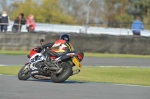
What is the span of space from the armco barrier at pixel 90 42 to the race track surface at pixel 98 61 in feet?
7.24

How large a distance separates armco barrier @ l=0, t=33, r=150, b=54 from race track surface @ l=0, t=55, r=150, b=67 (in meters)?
2.21

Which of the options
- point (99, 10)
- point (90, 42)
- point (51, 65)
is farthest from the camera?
point (99, 10)

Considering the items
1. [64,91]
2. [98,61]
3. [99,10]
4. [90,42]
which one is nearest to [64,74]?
[64,91]

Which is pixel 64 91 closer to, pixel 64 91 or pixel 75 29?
pixel 64 91

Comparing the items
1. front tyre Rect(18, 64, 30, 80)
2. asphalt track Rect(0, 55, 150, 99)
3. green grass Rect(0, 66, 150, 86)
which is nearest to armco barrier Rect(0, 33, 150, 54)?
green grass Rect(0, 66, 150, 86)

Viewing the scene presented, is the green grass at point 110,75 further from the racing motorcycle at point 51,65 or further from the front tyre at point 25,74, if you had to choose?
the front tyre at point 25,74

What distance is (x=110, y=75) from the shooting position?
17.2 metres

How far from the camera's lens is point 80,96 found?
10.7 metres

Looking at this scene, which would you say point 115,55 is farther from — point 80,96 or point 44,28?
point 80,96

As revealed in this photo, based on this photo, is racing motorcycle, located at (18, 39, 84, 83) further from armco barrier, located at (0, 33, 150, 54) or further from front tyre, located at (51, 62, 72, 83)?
armco barrier, located at (0, 33, 150, 54)

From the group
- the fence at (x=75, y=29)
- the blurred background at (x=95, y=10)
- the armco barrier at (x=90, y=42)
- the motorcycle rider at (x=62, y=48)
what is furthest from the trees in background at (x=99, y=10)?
the motorcycle rider at (x=62, y=48)

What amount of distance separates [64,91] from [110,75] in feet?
19.0

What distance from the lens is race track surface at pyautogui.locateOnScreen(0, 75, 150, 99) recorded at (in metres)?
10.6

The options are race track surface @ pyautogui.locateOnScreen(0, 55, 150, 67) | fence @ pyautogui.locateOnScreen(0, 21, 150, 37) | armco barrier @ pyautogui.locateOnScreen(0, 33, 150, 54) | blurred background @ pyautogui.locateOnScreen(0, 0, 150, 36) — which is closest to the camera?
race track surface @ pyautogui.locateOnScreen(0, 55, 150, 67)
